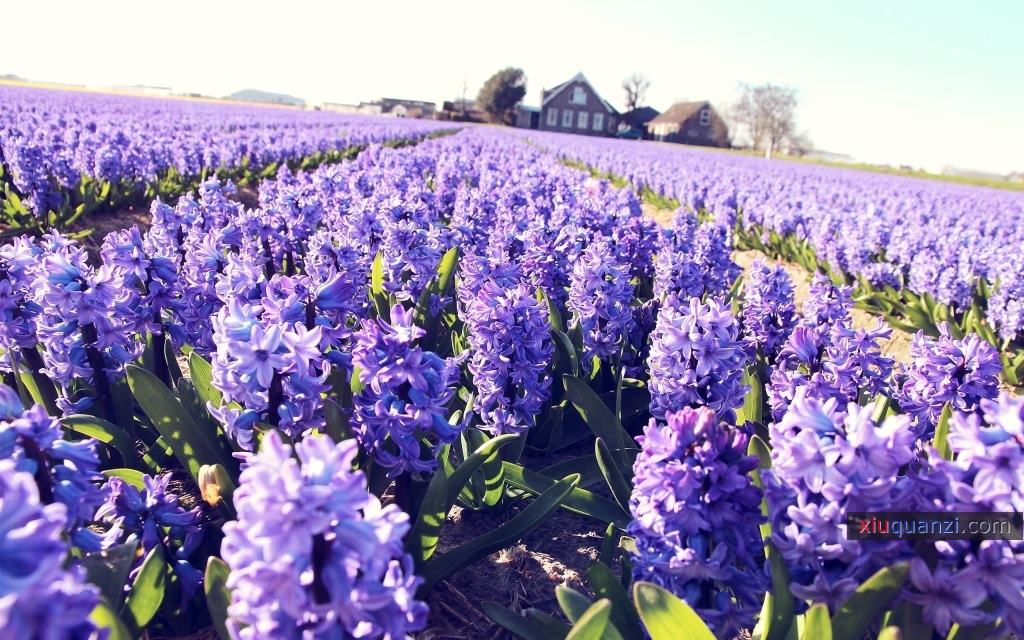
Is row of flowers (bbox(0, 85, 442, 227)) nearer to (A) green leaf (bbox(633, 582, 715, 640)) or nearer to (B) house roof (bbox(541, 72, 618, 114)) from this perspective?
(A) green leaf (bbox(633, 582, 715, 640))

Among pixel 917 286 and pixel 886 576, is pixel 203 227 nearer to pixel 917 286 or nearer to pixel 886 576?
pixel 886 576

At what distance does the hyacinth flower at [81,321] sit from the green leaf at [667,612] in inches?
93.9

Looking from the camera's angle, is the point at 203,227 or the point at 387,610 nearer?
the point at 387,610

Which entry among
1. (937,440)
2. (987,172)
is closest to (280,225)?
(937,440)

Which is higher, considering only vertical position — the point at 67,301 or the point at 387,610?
the point at 67,301

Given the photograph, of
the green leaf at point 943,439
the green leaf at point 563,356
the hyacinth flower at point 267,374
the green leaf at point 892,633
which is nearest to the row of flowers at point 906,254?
the green leaf at point 943,439

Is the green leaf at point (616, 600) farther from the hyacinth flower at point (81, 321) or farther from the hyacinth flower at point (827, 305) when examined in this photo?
the hyacinth flower at point (81, 321)

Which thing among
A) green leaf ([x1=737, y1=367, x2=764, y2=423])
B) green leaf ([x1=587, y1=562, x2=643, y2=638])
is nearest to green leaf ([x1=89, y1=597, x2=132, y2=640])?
green leaf ([x1=587, y1=562, x2=643, y2=638])

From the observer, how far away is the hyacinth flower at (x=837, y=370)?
2902mm

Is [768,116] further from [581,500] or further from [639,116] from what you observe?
[581,500]

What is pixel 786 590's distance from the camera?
1.90m

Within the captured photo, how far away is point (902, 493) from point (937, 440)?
1.11 meters

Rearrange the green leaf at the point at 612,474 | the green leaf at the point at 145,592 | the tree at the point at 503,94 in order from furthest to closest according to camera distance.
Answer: the tree at the point at 503,94
the green leaf at the point at 612,474
the green leaf at the point at 145,592

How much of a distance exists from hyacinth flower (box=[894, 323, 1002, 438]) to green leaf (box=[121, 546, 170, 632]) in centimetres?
285
